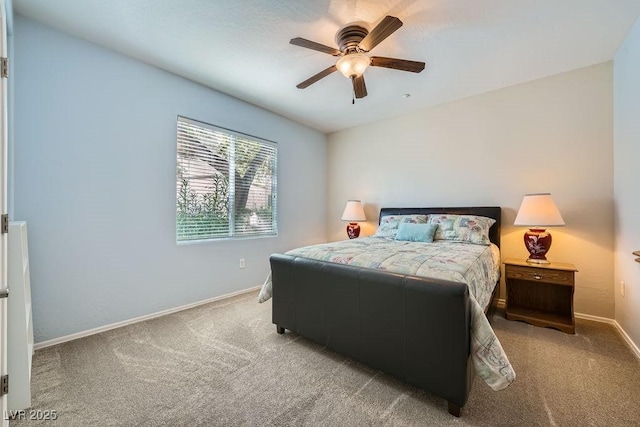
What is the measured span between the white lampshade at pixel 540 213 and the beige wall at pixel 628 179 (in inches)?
17.5

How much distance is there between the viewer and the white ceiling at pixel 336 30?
1.85 meters

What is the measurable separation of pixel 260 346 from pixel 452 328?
1434 millimetres

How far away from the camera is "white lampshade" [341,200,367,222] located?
396 cm

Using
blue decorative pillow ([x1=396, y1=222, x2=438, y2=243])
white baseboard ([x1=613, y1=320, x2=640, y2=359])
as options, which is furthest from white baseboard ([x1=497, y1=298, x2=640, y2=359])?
blue decorative pillow ([x1=396, y1=222, x2=438, y2=243])

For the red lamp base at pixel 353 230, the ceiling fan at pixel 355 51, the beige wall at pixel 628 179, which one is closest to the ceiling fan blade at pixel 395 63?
the ceiling fan at pixel 355 51

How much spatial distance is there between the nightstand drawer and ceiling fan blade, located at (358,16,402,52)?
7.71 ft

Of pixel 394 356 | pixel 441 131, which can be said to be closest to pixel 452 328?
pixel 394 356

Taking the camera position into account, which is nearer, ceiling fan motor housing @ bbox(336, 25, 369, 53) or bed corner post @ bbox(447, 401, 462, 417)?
bed corner post @ bbox(447, 401, 462, 417)

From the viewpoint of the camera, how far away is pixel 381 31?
5.61ft

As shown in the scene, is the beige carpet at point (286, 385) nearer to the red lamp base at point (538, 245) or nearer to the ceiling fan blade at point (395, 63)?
the red lamp base at point (538, 245)

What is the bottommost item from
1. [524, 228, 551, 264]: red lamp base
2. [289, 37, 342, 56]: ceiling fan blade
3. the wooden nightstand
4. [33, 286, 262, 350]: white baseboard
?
[33, 286, 262, 350]: white baseboard

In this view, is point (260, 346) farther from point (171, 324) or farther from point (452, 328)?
point (452, 328)

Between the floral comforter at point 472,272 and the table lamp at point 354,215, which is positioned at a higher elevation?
the table lamp at point 354,215

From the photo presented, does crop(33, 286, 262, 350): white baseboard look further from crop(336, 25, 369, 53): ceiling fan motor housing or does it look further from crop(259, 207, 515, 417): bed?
crop(336, 25, 369, 53): ceiling fan motor housing
